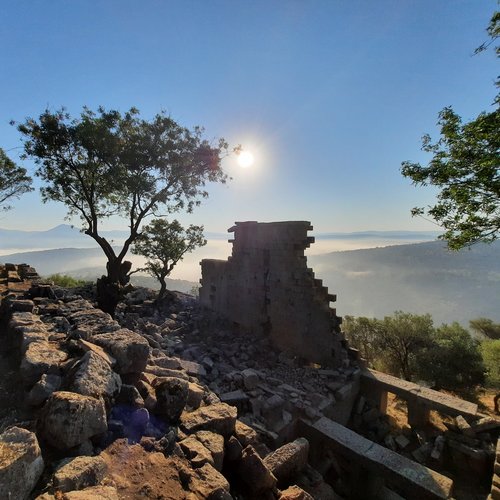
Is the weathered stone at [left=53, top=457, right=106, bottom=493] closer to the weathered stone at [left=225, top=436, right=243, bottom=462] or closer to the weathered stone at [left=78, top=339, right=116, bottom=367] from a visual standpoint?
the weathered stone at [left=78, top=339, right=116, bottom=367]

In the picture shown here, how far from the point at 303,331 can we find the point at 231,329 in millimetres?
3686

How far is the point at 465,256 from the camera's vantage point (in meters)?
161

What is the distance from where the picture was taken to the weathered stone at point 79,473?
1.95 metres

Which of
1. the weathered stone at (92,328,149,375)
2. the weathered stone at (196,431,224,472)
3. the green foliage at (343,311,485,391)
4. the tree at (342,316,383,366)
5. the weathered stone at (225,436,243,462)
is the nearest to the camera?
the weathered stone at (196,431,224,472)

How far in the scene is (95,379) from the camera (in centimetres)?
282

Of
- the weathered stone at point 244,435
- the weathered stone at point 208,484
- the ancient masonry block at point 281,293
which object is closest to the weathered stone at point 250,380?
the ancient masonry block at point 281,293

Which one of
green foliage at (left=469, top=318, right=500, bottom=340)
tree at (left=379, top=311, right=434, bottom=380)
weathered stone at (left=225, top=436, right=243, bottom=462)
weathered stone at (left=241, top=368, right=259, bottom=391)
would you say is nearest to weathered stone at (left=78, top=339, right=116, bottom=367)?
weathered stone at (left=225, top=436, right=243, bottom=462)

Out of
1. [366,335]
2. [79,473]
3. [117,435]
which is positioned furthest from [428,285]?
[79,473]

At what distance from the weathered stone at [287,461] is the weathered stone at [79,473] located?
2527 mm

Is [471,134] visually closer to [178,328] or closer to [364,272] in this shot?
[178,328]

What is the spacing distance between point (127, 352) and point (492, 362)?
13.0 meters

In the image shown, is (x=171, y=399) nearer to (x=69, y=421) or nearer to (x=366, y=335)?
(x=69, y=421)

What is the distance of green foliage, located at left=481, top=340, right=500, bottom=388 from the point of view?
411 inches

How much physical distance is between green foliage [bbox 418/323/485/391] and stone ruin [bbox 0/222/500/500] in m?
4.34
